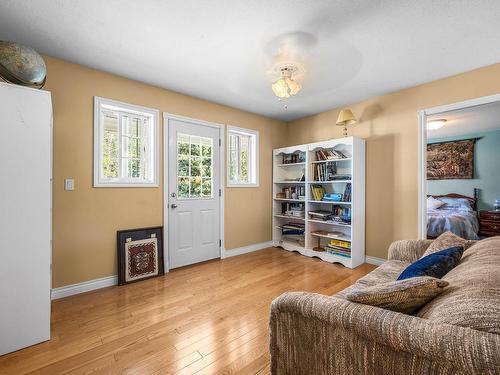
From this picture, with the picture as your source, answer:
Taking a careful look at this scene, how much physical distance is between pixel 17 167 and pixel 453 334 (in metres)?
2.49

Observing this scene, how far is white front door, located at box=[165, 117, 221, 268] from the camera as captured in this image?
3.27 metres

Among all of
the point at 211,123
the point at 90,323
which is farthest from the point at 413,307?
the point at 211,123

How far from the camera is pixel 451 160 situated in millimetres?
5371

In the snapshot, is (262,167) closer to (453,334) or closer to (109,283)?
(109,283)

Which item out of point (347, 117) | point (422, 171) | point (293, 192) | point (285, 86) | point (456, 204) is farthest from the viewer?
point (456, 204)

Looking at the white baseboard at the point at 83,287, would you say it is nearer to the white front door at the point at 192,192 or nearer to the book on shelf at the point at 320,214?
the white front door at the point at 192,192

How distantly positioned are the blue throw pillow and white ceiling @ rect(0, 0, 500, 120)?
169cm

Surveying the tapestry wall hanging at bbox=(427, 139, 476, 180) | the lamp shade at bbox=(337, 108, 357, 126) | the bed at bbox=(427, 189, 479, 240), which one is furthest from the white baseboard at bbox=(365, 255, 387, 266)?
the tapestry wall hanging at bbox=(427, 139, 476, 180)

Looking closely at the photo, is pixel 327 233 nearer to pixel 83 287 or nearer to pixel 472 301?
pixel 472 301

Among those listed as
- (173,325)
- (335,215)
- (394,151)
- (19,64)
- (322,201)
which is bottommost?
(173,325)

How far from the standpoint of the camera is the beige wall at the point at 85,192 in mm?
2447

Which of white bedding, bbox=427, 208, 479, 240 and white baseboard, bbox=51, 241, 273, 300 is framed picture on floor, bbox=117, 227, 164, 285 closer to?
white baseboard, bbox=51, 241, 273, 300

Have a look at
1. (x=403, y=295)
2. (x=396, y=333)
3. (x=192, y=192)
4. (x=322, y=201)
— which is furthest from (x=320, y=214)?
(x=396, y=333)

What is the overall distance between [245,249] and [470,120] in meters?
4.56
